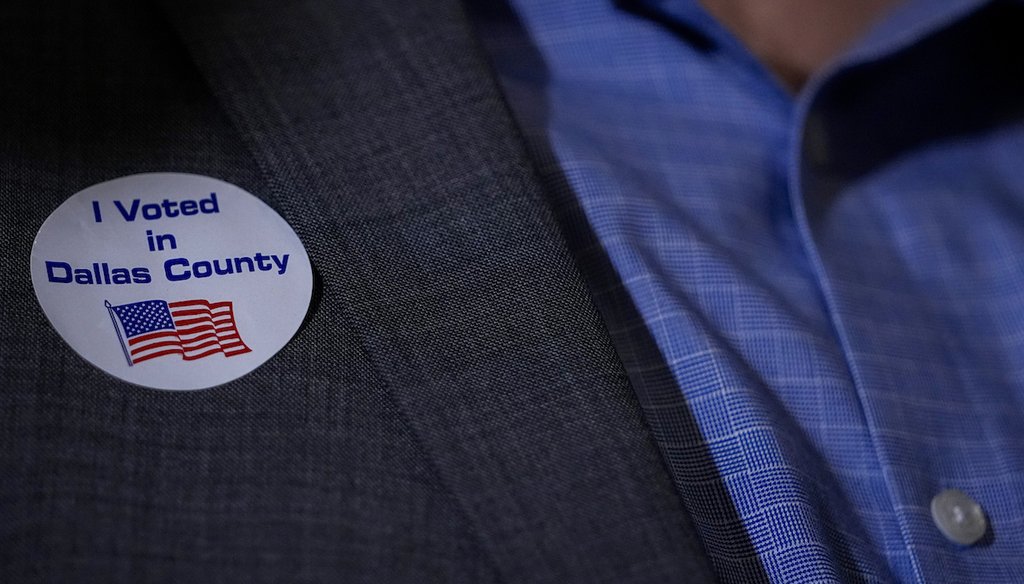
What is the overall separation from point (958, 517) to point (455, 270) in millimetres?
395

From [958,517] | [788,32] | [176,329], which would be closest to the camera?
[176,329]

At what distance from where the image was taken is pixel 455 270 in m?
0.54

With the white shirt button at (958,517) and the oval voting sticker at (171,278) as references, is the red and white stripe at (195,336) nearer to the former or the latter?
the oval voting sticker at (171,278)

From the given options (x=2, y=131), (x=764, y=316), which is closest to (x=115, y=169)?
(x=2, y=131)

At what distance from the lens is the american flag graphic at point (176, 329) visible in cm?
49

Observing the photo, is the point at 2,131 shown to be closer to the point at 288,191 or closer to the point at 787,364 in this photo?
the point at 288,191

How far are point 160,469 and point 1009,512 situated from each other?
0.57 m

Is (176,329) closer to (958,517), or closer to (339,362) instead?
(339,362)

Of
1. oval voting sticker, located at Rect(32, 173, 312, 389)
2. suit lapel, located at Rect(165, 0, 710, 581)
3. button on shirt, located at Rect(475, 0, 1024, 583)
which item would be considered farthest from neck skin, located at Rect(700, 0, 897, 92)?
oval voting sticker, located at Rect(32, 173, 312, 389)

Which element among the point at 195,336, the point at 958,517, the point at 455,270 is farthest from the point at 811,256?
the point at 195,336

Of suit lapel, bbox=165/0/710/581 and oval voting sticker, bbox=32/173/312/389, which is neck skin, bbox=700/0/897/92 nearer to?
suit lapel, bbox=165/0/710/581

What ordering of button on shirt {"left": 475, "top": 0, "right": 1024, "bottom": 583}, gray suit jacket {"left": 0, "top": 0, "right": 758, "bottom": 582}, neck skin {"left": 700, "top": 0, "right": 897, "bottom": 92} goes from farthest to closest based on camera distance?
neck skin {"left": 700, "top": 0, "right": 897, "bottom": 92}
button on shirt {"left": 475, "top": 0, "right": 1024, "bottom": 583}
gray suit jacket {"left": 0, "top": 0, "right": 758, "bottom": 582}

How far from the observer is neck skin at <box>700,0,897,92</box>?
2.79ft

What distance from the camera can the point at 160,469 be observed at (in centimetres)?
46
